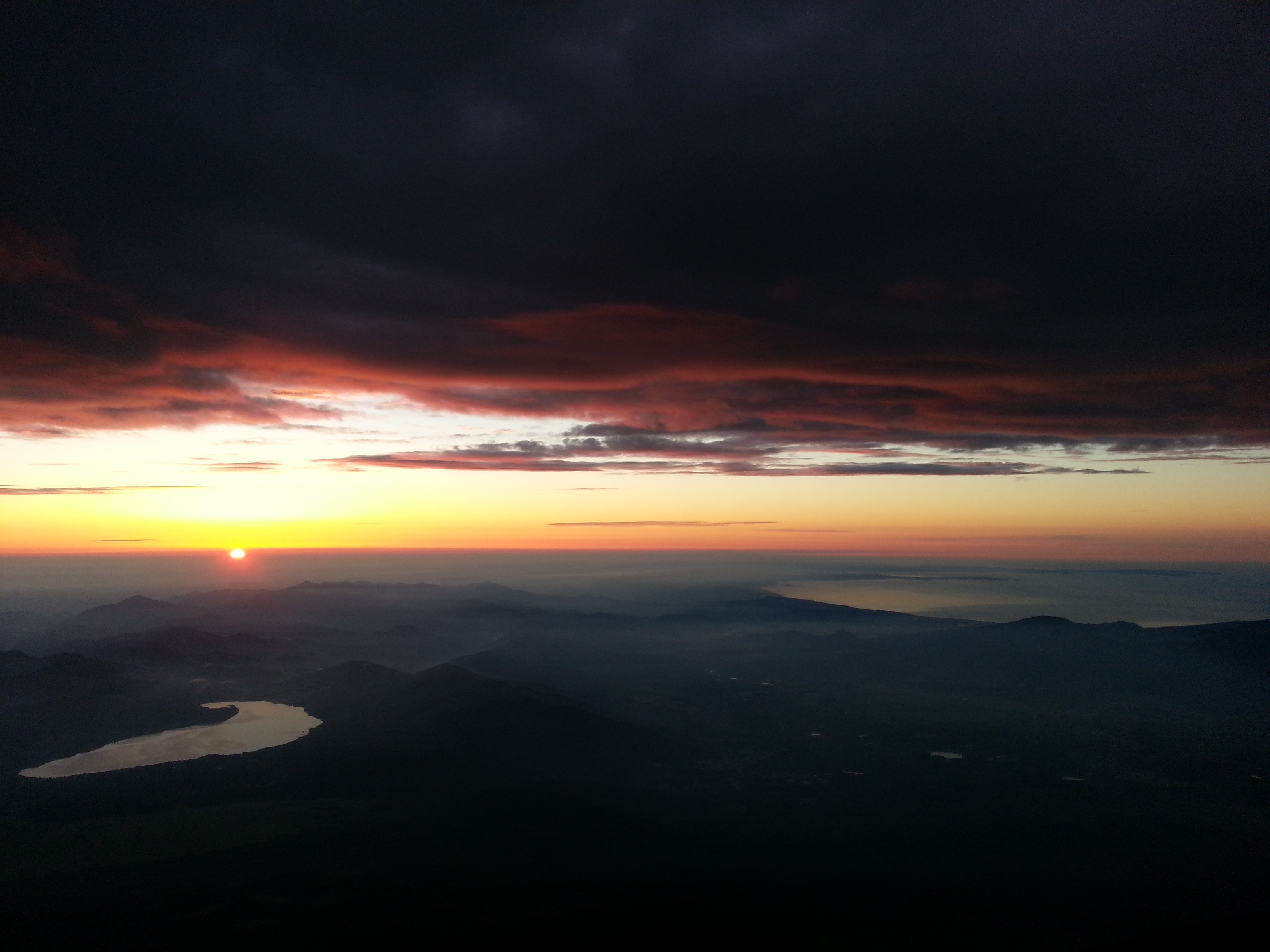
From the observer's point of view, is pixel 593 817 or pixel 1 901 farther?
pixel 593 817

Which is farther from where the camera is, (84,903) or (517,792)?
(517,792)

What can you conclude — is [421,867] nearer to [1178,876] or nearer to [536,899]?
[536,899]

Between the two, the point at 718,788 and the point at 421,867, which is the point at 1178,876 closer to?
the point at 718,788

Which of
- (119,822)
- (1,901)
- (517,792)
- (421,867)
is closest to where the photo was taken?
(1,901)

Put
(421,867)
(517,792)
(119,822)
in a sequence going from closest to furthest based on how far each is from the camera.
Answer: (421,867) → (119,822) → (517,792)

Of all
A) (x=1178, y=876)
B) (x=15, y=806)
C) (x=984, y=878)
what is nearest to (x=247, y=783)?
(x=15, y=806)

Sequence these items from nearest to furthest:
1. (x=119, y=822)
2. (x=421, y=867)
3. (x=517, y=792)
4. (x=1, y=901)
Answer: (x=1, y=901), (x=421, y=867), (x=119, y=822), (x=517, y=792)

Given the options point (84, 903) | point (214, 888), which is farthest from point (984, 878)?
point (84, 903)

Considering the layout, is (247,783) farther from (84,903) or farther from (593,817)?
(593,817)
